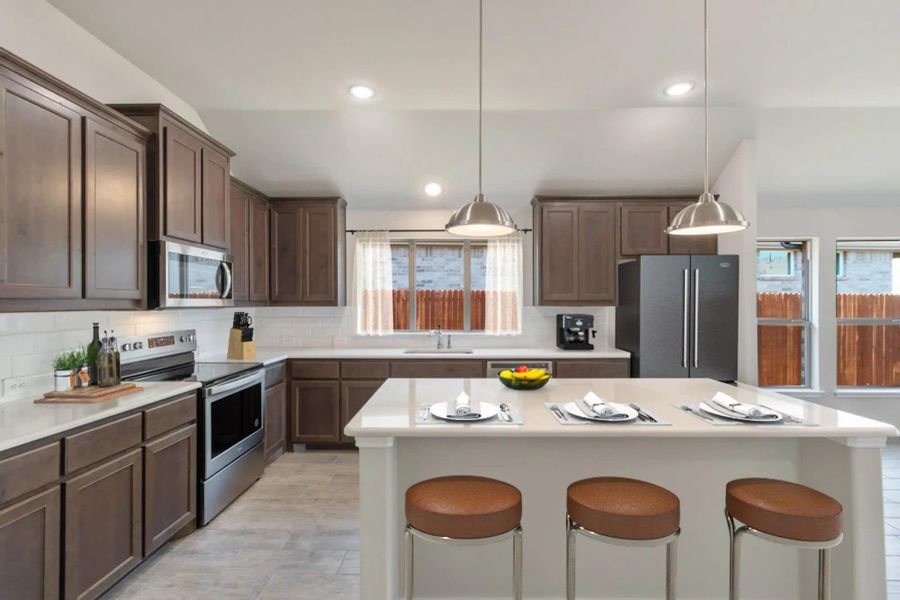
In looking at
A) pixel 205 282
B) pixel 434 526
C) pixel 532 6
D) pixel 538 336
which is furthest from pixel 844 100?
pixel 205 282

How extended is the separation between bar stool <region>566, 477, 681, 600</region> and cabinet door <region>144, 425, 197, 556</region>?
1998 mm

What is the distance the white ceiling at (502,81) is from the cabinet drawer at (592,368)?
1.67 meters

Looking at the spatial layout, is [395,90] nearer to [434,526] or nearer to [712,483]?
[434,526]

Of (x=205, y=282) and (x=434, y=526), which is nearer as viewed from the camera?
(x=434, y=526)

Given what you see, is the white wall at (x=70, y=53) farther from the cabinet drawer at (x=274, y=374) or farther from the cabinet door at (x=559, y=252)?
the cabinet door at (x=559, y=252)

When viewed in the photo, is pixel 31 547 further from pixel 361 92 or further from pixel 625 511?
pixel 361 92

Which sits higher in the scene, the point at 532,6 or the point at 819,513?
the point at 532,6

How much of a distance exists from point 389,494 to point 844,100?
13.3 ft

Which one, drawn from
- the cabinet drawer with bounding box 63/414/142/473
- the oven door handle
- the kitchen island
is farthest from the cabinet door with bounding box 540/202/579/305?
the cabinet drawer with bounding box 63/414/142/473

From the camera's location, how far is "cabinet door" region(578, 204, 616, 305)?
427 centimetres

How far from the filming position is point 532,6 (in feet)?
7.18

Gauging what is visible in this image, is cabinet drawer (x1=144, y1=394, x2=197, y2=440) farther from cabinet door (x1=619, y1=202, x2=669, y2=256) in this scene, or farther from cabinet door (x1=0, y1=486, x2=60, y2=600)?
cabinet door (x1=619, y1=202, x2=669, y2=256)

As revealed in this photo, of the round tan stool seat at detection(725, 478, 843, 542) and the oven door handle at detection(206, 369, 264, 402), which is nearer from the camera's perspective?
the round tan stool seat at detection(725, 478, 843, 542)

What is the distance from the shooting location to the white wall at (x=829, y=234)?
14.5 ft
